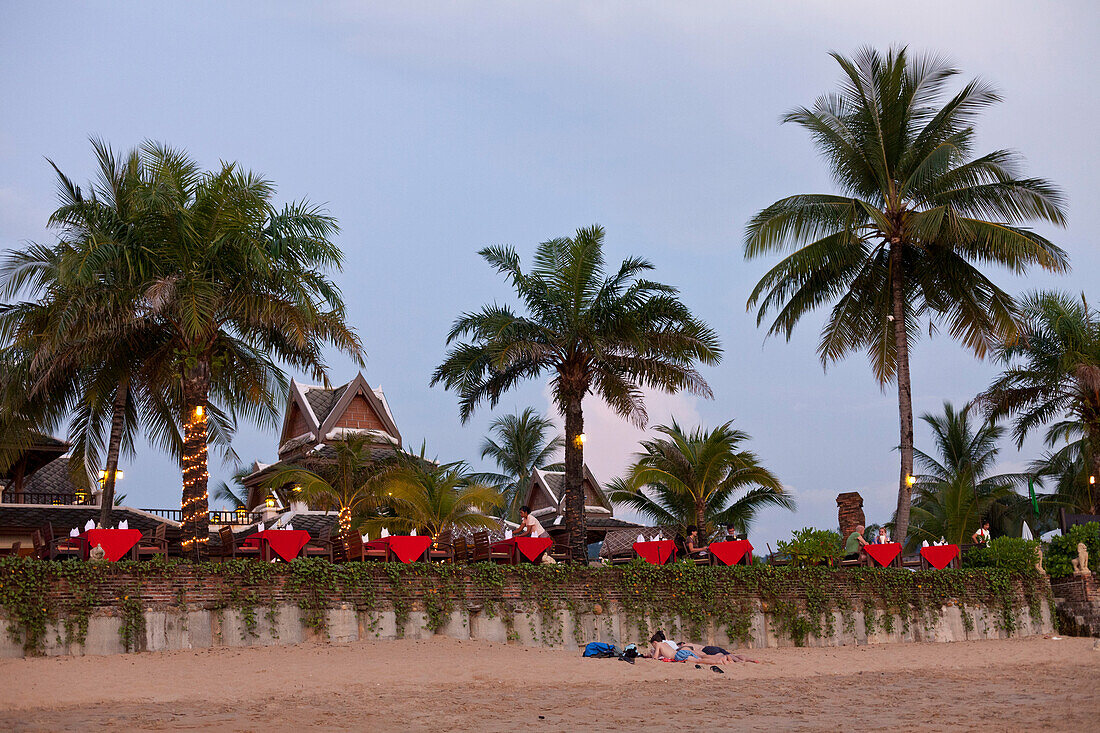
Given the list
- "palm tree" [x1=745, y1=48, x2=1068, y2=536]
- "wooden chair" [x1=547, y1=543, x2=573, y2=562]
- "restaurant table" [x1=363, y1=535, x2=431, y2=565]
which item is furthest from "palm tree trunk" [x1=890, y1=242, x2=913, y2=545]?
"restaurant table" [x1=363, y1=535, x2=431, y2=565]

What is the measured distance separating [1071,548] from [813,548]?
722 cm

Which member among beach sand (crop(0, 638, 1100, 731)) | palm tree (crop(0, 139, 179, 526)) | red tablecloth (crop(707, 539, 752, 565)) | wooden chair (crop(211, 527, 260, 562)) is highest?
palm tree (crop(0, 139, 179, 526))

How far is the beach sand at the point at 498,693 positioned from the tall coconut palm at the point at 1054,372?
533 inches

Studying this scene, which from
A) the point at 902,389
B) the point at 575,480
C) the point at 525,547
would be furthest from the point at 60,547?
the point at 902,389

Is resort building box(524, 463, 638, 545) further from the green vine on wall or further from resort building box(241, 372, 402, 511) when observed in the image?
the green vine on wall

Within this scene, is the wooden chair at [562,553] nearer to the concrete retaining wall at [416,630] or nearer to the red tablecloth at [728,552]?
the concrete retaining wall at [416,630]

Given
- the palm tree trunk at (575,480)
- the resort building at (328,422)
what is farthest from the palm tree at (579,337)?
the resort building at (328,422)

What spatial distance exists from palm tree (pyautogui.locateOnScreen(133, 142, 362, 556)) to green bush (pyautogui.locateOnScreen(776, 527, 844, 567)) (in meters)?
8.92

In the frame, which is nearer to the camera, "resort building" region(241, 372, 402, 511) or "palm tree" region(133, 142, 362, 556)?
"palm tree" region(133, 142, 362, 556)

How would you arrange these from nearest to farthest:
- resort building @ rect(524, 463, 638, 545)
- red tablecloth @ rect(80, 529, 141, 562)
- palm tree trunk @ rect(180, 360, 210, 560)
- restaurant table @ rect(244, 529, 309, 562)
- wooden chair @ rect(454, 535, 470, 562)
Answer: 1. red tablecloth @ rect(80, 529, 141, 562)
2. restaurant table @ rect(244, 529, 309, 562)
3. palm tree trunk @ rect(180, 360, 210, 560)
4. wooden chair @ rect(454, 535, 470, 562)
5. resort building @ rect(524, 463, 638, 545)

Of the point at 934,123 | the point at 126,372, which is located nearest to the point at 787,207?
the point at 934,123

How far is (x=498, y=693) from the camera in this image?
475 inches

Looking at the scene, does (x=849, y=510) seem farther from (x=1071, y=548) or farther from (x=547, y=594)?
(x=547, y=594)

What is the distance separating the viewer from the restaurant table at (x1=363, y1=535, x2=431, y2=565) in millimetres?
15727
